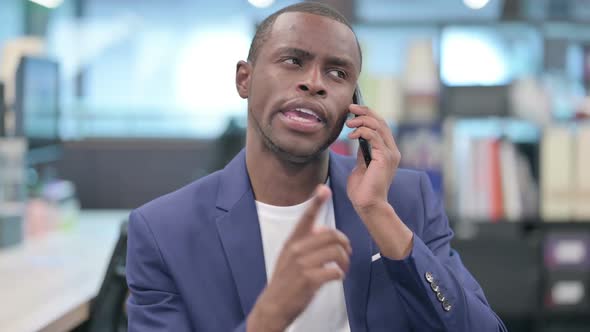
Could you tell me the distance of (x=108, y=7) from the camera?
18.7 ft

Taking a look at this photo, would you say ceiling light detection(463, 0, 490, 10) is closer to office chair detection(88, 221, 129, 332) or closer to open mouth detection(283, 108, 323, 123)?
office chair detection(88, 221, 129, 332)

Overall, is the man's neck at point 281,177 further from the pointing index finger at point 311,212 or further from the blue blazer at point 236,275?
the pointing index finger at point 311,212

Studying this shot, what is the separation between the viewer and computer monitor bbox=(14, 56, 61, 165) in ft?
9.12

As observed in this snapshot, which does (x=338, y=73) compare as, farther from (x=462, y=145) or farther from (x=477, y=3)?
(x=477, y=3)

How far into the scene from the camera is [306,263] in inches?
38.2

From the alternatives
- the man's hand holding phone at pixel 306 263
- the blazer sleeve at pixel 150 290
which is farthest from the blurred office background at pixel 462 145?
the man's hand holding phone at pixel 306 263

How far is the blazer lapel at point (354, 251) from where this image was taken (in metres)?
1.34

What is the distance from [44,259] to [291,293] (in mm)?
1644

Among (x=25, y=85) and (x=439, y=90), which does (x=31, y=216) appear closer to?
(x=25, y=85)

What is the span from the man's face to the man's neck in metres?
0.05

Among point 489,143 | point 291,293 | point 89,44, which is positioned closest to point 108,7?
point 89,44

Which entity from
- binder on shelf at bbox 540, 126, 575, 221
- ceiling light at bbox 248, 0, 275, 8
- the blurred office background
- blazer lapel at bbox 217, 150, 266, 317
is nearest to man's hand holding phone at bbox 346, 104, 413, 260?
blazer lapel at bbox 217, 150, 266, 317

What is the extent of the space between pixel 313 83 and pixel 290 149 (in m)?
0.12

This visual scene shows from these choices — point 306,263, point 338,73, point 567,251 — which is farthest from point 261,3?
point 306,263
